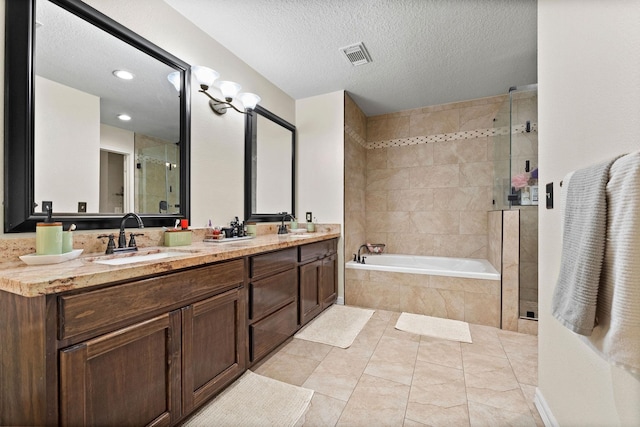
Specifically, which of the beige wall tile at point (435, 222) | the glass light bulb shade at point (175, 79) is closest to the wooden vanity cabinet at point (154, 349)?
the glass light bulb shade at point (175, 79)

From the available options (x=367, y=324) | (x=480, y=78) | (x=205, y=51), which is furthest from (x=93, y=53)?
(x=480, y=78)

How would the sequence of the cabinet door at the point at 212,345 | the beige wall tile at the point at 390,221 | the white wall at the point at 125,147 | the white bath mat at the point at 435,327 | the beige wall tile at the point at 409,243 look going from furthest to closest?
the beige wall tile at the point at 390,221, the beige wall tile at the point at 409,243, the white bath mat at the point at 435,327, the white wall at the point at 125,147, the cabinet door at the point at 212,345

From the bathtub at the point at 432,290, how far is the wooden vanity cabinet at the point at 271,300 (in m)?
1.05

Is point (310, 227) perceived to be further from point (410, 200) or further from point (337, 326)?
point (410, 200)

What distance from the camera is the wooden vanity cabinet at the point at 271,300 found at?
1738 millimetres

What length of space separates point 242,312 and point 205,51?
207 centimetres

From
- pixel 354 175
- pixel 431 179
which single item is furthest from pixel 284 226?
pixel 431 179

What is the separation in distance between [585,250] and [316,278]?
212cm

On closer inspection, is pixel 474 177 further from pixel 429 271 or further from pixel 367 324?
pixel 367 324

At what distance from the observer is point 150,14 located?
1745 mm

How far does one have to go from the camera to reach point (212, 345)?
143cm

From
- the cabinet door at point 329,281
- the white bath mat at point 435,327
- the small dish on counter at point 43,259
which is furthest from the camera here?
the cabinet door at point 329,281

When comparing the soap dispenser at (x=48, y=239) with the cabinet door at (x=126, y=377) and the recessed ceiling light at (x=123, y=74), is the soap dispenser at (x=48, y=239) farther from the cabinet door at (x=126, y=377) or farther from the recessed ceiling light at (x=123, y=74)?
the recessed ceiling light at (x=123, y=74)

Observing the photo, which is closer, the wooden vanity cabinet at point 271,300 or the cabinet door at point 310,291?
the wooden vanity cabinet at point 271,300
